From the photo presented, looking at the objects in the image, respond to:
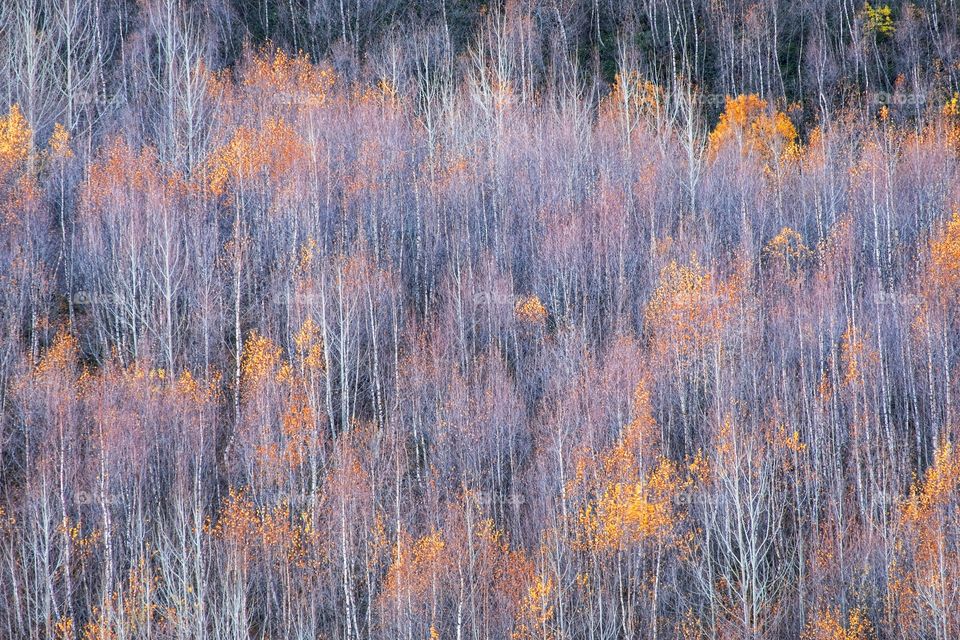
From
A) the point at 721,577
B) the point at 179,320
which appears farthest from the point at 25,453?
the point at 721,577

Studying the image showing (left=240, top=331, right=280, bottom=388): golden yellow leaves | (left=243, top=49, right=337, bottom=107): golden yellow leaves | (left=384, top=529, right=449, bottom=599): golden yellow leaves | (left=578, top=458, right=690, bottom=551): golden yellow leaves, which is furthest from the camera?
(left=243, top=49, right=337, bottom=107): golden yellow leaves

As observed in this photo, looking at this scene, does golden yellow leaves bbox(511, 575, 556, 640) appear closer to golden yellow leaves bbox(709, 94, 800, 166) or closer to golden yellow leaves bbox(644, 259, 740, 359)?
golden yellow leaves bbox(644, 259, 740, 359)

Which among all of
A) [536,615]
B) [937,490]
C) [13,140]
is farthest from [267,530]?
[13,140]

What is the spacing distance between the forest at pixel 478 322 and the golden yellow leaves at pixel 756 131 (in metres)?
0.18

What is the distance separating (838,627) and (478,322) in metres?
13.6

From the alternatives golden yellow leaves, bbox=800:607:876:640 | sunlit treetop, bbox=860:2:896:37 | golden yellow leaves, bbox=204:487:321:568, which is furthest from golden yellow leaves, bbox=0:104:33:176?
sunlit treetop, bbox=860:2:896:37

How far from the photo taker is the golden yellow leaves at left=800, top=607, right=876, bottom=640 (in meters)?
20.8

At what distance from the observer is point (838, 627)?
21.0 meters

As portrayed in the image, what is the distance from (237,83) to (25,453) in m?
20.9

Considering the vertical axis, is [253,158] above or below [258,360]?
above

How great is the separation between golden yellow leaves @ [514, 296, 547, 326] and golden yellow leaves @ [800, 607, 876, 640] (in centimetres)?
1239

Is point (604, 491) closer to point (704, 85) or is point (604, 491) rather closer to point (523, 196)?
point (523, 196)

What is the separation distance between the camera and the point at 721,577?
73.3 ft

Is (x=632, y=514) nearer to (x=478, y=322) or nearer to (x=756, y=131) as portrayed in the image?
(x=478, y=322)
